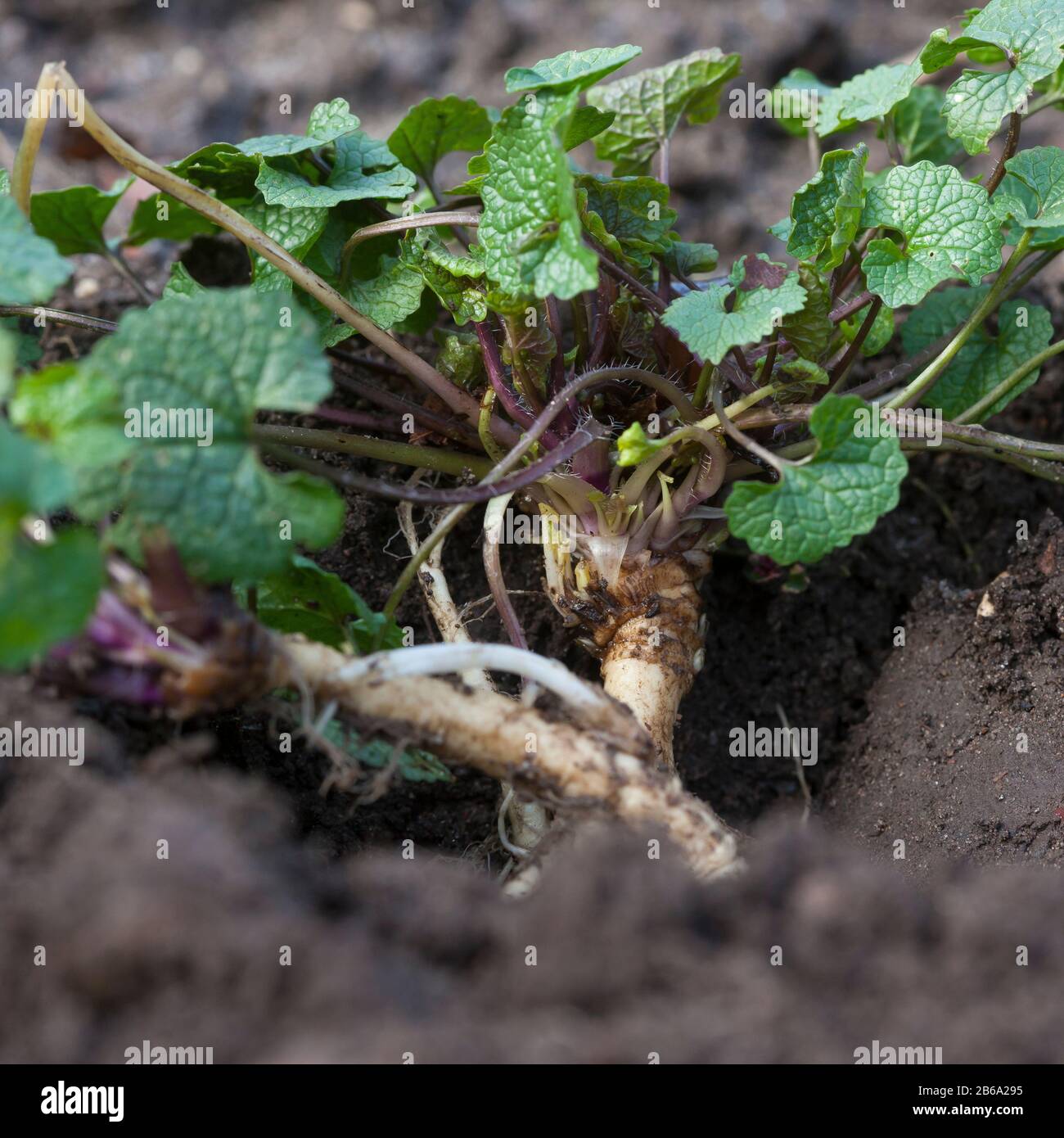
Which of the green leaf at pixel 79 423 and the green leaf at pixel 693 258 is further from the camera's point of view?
the green leaf at pixel 693 258

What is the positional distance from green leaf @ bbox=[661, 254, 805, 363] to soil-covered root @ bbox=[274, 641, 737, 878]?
562 mm

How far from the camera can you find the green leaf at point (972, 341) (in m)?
1.99

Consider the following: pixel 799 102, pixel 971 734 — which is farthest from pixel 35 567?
pixel 799 102

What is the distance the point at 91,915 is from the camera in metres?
0.97

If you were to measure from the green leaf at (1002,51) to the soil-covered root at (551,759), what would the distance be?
3.70 ft

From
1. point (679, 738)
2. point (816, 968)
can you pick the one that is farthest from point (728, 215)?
point (816, 968)

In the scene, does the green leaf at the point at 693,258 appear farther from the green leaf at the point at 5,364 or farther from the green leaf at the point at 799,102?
the green leaf at the point at 5,364

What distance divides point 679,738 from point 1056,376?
1225mm

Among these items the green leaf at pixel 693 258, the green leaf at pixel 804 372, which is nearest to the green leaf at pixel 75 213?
the green leaf at pixel 693 258

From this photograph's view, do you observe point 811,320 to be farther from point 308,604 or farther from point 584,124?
point 308,604

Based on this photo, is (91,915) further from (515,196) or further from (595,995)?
(515,196)

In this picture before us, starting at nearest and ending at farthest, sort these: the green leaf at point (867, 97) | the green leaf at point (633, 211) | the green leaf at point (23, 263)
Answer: the green leaf at point (23, 263) → the green leaf at point (633, 211) → the green leaf at point (867, 97)

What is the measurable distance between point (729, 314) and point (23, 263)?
920 millimetres
